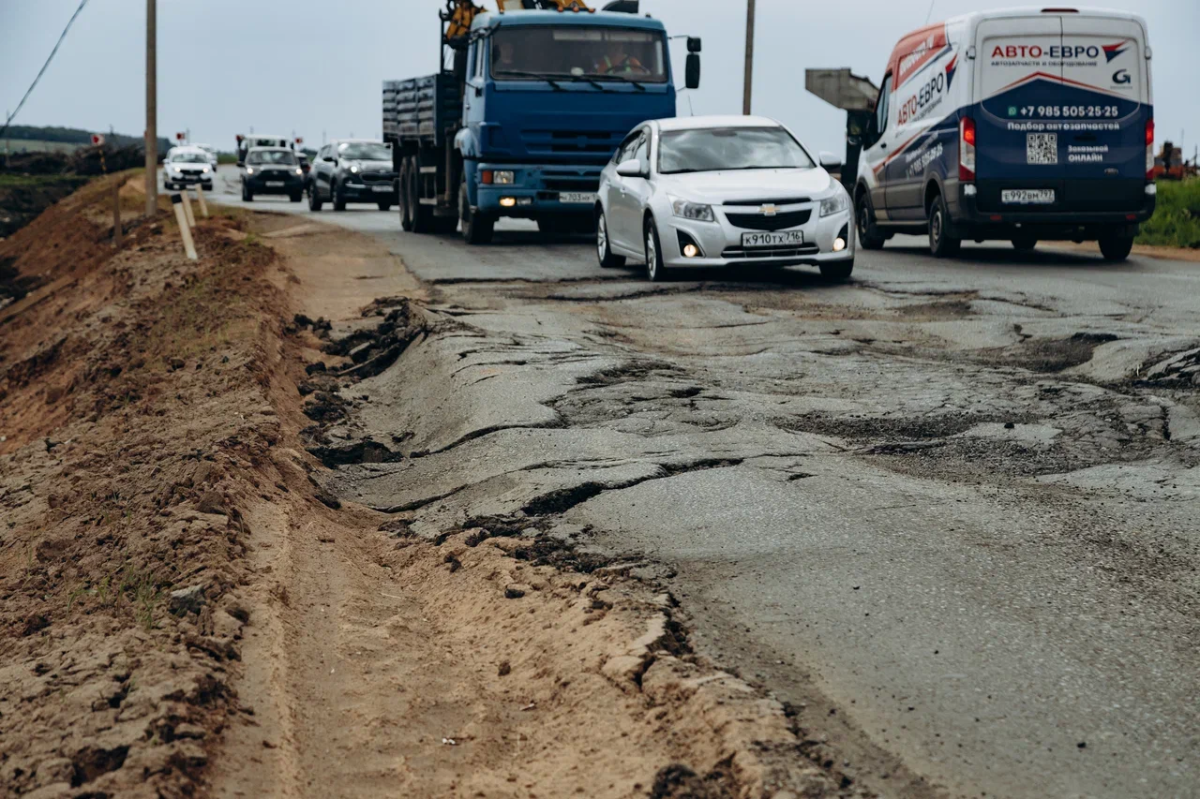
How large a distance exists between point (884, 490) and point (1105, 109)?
11.8 metres

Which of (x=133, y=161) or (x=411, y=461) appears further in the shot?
(x=133, y=161)

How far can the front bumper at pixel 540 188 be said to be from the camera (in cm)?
1912

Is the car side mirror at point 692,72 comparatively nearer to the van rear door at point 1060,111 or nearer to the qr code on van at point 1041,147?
the van rear door at point 1060,111

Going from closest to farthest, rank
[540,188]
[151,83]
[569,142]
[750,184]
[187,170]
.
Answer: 1. [750,184]
2. [569,142]
3. [540,188]
4. [151,83]
5. [187,170]

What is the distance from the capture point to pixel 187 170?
53250mm

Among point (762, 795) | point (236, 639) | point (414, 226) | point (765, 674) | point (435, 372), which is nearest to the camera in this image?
point (762, 795)

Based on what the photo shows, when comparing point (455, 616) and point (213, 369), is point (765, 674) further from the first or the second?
point (213, 369)

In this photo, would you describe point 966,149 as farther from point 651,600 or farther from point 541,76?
point 651,600

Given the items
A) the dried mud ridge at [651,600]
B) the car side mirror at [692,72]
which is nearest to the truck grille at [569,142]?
the car side mirror at [692,72]

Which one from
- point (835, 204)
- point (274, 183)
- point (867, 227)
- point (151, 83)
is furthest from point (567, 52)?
point (274, 183)

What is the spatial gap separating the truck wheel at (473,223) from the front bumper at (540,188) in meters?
0.73

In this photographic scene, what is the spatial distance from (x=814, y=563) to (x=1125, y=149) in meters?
13.1

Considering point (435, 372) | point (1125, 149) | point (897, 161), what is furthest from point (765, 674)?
point (897, 161)

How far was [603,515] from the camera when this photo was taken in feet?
18.5
